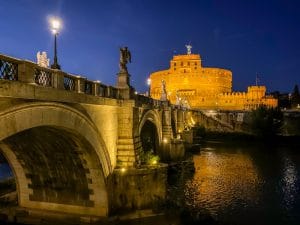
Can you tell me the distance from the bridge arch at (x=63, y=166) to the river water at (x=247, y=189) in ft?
23.0

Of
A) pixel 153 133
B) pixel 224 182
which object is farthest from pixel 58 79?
pixel 153 133

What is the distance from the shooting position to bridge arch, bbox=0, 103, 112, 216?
14234 mm

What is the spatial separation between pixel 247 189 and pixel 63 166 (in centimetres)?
1627

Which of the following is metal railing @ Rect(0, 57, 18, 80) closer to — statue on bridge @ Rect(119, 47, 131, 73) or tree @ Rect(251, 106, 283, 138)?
statue on bridge @ Rect(119, 47, 131, 73)

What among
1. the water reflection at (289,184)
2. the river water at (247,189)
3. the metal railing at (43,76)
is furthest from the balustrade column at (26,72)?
the water reflection at (289,184)

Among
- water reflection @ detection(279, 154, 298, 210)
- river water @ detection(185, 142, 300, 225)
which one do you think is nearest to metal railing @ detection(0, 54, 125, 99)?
river water @ detection(185, 142, 300, 225)

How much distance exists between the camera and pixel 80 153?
1570cm

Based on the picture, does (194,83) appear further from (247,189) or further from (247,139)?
(247,189)

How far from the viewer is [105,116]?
1662 cm

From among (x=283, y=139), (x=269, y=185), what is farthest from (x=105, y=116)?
(x=283, y=139)

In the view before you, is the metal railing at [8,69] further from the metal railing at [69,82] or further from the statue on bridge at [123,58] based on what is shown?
the statue on bridge at [123,58]

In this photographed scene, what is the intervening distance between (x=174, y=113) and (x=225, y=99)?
65.7 metres

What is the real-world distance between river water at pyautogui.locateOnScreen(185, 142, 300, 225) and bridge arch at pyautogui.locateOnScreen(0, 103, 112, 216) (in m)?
7.02

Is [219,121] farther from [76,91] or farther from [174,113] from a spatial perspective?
[76,91]
